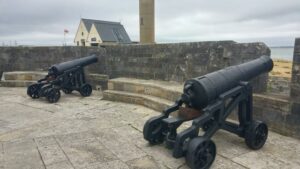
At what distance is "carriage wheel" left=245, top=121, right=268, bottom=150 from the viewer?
3910mm

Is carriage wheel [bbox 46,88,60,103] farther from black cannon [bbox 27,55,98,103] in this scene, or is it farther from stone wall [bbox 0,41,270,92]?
stone wall [bbox 0,41,270,92]

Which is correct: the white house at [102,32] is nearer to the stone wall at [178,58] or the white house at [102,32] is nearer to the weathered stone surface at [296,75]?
the stone wall at [178,58]

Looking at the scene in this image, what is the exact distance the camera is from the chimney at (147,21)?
508 inches

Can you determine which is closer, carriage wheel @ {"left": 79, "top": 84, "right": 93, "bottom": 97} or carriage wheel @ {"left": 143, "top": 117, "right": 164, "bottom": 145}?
carriage wheel @ {"left": 143, "top": 117, "right": 164, "bottom": 145}

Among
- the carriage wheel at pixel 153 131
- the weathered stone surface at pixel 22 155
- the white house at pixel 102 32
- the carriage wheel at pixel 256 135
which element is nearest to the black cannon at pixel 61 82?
the weathered stone surface at pixel 22 155

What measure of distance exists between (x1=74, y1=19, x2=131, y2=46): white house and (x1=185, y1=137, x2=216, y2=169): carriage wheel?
3031 cm

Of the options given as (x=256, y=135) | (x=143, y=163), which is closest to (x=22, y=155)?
(x=143, y=163)

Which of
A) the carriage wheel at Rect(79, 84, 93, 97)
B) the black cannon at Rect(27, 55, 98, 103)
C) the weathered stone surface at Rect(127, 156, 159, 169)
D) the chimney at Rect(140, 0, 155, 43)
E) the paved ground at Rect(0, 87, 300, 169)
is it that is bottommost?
the weathered stone surface at Rect(127, 156, 159, 169)

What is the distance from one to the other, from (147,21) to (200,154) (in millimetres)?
10765

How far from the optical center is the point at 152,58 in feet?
26.3

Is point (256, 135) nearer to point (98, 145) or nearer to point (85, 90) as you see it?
point (98, 145)

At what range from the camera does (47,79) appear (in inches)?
321

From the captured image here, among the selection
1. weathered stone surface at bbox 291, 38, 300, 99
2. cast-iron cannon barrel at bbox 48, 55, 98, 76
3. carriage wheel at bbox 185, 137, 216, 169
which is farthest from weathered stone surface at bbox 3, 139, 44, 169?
weathered stone surface at bbox 291, 38, 300, 99

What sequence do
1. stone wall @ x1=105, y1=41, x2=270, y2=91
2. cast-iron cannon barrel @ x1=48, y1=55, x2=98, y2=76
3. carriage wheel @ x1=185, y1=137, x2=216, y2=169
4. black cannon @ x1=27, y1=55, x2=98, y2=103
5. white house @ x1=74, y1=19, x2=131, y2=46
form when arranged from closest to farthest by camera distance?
1. carriage wheel @ x1=185, y1=137, x2=216, y2=169
2. stone wall @ x1=105, y1=41, x2=270, y2=91
3. black cannon @ x1=27, y1=55, x2=98, y2=103
4. cast-iron cannon barrel @ x1=48, y1=55, x2=98, y2=76
5. white house @ x1=74, y1=19, x2=131, y2=46
